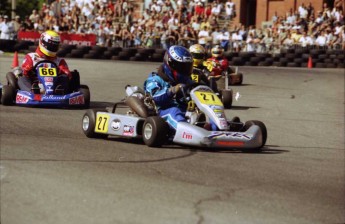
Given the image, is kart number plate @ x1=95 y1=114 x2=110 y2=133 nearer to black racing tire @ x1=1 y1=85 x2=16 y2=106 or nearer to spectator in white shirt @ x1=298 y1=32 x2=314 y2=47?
black racing tire @ x1=1 y1=85 x2=16 y2=106

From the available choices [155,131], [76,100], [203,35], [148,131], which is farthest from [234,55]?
[155,131]

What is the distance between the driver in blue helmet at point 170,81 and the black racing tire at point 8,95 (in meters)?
3.80

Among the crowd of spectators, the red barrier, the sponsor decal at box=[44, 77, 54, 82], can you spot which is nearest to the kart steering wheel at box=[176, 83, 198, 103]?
the sponsor decal at box=[44, 77, 54, 82]

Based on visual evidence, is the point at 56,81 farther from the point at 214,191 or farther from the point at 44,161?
the point at 214,191

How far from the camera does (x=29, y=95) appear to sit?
13320 millimetres

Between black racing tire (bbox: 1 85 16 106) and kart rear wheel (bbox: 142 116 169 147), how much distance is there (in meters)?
4.51

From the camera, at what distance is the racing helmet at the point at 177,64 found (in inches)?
399

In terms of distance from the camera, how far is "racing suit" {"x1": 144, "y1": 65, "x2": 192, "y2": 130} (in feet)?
31.7

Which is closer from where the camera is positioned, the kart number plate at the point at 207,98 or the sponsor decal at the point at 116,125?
Answer: the kart number plate at the point at 207,98

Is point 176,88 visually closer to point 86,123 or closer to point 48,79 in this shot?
point 86,123

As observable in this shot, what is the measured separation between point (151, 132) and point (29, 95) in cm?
449

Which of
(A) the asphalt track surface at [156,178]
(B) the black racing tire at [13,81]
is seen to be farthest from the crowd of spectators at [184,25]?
(A) the asphalt track surface at [156,178]

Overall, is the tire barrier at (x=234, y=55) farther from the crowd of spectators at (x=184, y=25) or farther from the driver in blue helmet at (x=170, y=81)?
the driver in blue helmet at (x=170, y=81)

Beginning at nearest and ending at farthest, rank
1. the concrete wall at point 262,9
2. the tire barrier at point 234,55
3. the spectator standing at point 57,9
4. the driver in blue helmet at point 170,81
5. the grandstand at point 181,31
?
the driver in blue helmet at point 170,81 < the tire barrier at point 234,55 < the grandstand at point 181,31 < the spectator standing at point 57,9 < the concrete wall at point 262,9
